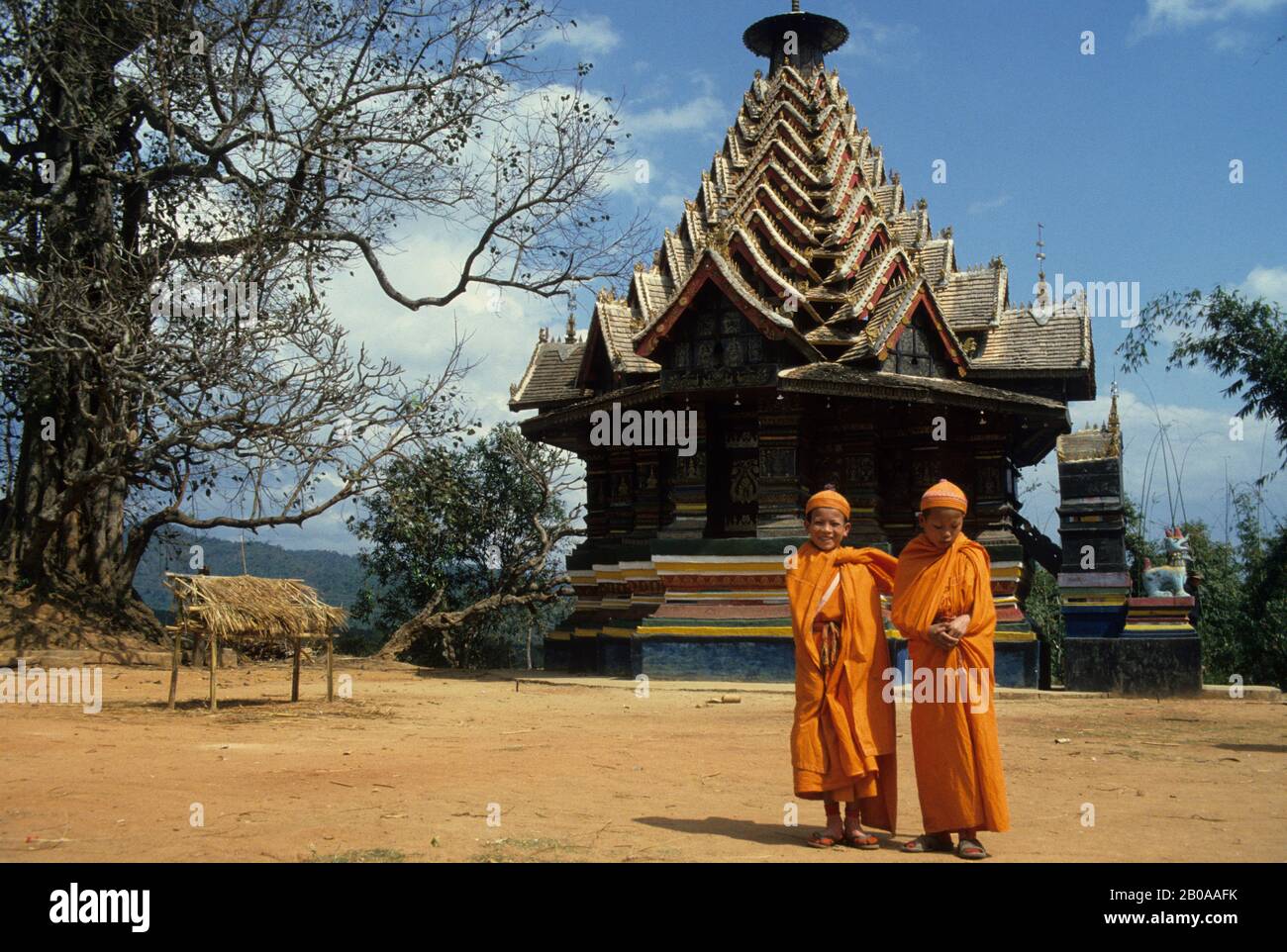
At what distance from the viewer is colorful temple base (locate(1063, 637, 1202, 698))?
17.0 metres

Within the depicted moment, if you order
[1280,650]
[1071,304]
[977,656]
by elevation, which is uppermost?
[1071,304]

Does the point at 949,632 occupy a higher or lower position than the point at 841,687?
higher

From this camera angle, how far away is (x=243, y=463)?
693 inches

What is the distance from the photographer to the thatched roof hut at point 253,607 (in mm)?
12070

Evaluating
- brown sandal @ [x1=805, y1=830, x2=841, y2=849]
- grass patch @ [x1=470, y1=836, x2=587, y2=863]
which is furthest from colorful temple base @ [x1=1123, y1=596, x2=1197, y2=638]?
grass patch @ [x1=470, y1=836, x2=587, y2=863]

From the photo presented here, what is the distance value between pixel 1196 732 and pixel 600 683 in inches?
329

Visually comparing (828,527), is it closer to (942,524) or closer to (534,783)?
(942,524)

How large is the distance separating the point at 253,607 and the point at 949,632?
8.37 m

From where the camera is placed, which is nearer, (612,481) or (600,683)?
(600,683)

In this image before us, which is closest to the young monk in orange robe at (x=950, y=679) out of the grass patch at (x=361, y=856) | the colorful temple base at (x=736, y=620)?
the grass patch at (x=361, y=856)

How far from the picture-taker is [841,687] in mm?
6473

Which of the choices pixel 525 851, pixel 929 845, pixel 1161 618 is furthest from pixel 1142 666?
pixel 525 851
